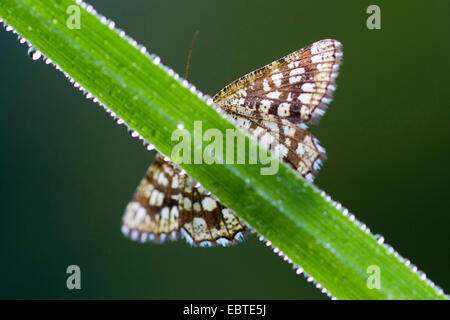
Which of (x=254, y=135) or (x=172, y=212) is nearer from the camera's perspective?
(x=254, y=135)

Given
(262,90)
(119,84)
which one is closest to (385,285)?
(119,84)

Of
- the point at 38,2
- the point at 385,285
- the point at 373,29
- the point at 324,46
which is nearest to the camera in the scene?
the point at 385,285

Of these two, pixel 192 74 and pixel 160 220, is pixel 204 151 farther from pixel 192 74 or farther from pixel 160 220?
pixel 192 74

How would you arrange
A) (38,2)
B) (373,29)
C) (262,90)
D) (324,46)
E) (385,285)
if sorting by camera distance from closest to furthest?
(385,285), (38,2), (324,46), (262,90), (373,29)

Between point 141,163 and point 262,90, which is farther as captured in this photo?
point 141,163

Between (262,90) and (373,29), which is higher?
(373,29)

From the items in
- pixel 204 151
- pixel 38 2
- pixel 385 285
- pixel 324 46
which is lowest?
pixel 385 285

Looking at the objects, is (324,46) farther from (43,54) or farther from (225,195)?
(43,54)
